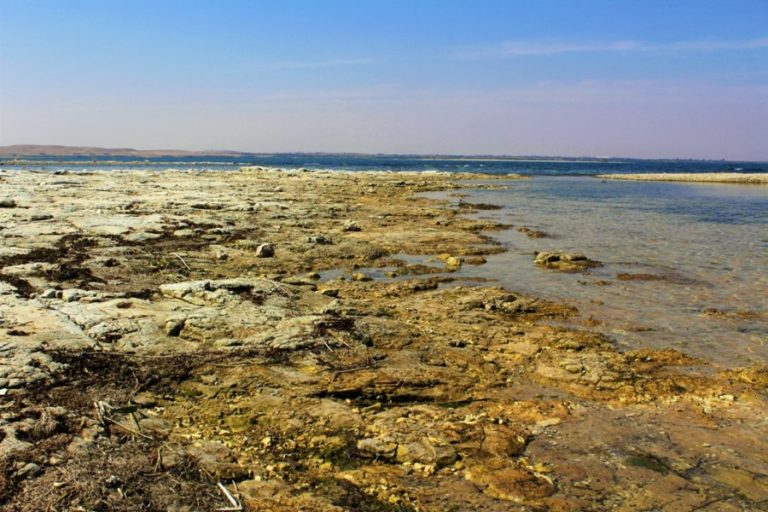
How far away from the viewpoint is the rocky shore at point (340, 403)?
4.86 metres

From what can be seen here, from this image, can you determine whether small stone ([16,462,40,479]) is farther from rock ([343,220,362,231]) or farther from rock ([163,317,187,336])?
rock ([343,220,362,231])

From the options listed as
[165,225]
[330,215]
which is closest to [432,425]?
[165,225]

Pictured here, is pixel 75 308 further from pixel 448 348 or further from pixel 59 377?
pixel 448 348

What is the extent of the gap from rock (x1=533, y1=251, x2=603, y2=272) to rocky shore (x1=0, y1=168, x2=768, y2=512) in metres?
3.89

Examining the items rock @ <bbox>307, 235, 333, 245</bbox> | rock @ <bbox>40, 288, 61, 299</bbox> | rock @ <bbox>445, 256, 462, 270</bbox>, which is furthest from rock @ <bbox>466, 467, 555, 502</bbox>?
rock @ <bbox>307, 235, 333, 245</bbox>

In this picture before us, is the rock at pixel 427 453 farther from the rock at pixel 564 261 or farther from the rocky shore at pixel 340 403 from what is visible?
the rock at pixel 564 261

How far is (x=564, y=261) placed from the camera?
1563cm

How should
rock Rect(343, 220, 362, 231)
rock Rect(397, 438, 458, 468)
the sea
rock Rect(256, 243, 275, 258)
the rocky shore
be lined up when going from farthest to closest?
rock Rect(343, 220, 362, 231), rock Rect(256, 243, 275, 258), the sea, rock Rect(397, 438, 458, 468), the rocky shore

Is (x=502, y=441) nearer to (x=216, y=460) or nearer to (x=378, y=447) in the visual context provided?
(x=378, y=447)

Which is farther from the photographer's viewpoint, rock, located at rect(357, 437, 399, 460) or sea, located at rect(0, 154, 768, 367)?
sea, located at rect(0, 154, 768, 367)

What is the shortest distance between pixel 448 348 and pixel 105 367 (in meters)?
4.87

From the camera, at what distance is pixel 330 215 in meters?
25.0

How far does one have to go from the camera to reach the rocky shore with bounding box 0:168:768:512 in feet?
15.9

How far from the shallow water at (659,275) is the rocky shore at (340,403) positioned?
104cm
